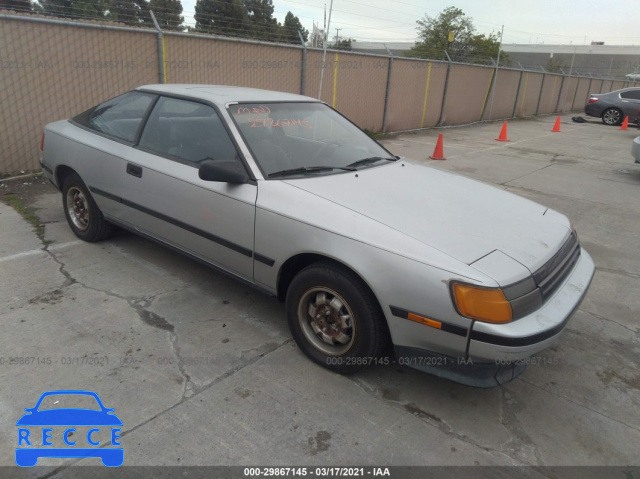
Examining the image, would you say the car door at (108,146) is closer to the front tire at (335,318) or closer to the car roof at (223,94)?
the car roof at (223,94)

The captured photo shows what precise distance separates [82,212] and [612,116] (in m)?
22.3

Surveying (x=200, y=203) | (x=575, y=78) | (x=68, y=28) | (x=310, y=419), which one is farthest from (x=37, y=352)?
(x=575, y=78)

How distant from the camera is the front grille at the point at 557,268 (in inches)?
100

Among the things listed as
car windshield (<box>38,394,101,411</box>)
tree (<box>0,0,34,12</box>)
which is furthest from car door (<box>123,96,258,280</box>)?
tree (<box>0,0,34,12</box>)

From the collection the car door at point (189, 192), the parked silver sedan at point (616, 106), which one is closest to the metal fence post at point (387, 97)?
the car door at point (189, 192)

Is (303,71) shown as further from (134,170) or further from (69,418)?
(69,418)

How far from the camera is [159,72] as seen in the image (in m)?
7.79

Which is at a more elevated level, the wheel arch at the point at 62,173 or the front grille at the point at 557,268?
the front grille at the point at 557,268

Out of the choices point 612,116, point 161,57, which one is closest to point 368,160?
point 161,57

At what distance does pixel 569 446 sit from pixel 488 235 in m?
1.16

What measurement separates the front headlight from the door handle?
2.59 m

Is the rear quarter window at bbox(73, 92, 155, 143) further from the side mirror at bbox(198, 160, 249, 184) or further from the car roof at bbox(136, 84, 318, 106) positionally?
the side mirror at bbox(198, 160, 249, 184)

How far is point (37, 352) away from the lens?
9.54ft

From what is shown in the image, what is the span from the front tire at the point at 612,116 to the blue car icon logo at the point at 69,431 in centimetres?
2317
